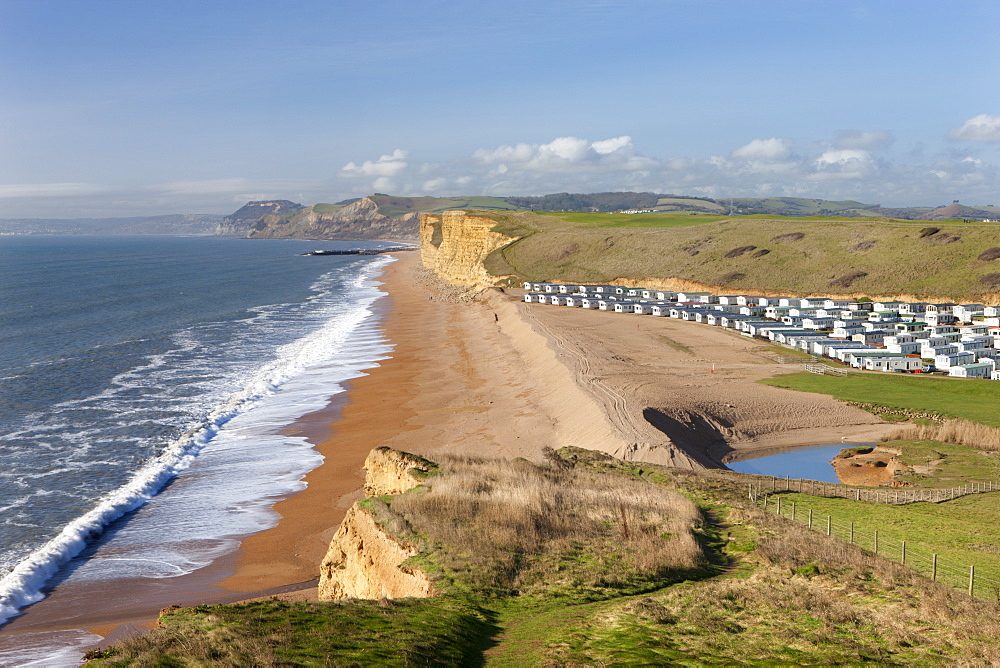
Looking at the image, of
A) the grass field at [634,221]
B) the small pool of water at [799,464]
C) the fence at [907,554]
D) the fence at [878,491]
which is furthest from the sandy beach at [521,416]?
the grass field at [634,221]

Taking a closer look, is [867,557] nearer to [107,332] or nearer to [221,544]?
[221,544]

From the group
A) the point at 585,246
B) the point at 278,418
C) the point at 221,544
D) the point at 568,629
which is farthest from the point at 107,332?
the point at 585,246

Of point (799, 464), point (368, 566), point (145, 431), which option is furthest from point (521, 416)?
point (368, 566)

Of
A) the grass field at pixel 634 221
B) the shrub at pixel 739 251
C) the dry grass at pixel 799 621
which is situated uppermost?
the grass field at pixel 634 221

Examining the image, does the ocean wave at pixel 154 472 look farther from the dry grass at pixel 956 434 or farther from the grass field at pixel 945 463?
the dry grass at pixel 956 434

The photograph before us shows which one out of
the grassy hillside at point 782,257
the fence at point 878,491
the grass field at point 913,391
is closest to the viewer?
the fence at point 878,491

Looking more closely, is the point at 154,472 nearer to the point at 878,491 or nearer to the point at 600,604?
the point at 600,604

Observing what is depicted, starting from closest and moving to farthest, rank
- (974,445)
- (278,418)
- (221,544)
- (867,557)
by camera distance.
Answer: (867,557), (221,544), (974,445), (278,418)
